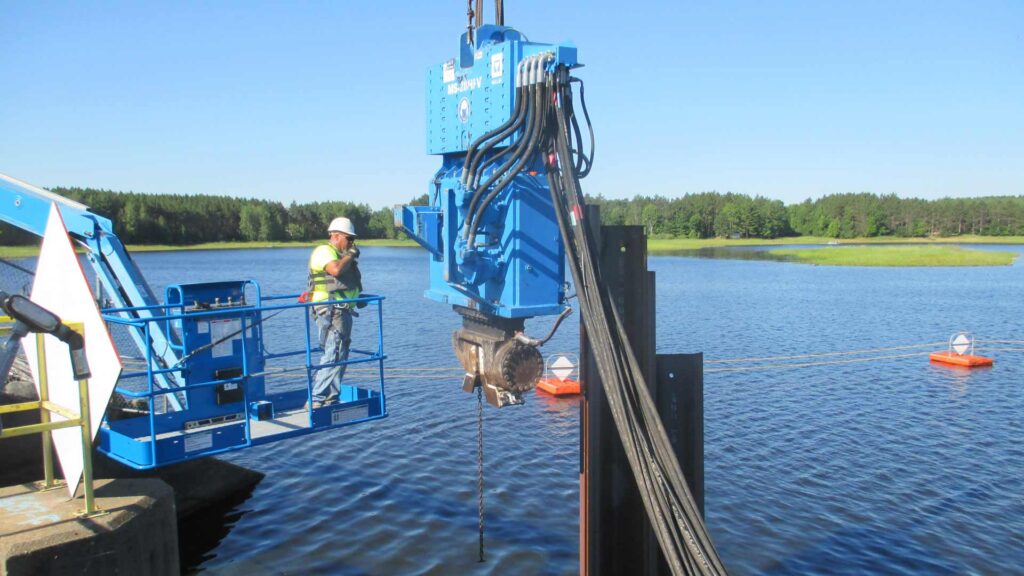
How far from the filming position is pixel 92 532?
18.9ft

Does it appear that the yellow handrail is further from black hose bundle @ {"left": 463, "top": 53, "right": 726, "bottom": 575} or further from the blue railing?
black hose bundle @ {"left": 463, "top": 53, "right": 726, "bottom": 575}

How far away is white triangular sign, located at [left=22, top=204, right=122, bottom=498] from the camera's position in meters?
5.93

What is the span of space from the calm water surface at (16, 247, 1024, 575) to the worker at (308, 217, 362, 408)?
3.72 m

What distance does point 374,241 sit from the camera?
148500mm

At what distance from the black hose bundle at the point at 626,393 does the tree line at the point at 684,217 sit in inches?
4727

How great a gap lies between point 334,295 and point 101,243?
3.76 meters

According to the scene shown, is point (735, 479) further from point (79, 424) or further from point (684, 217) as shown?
point (684, 217)

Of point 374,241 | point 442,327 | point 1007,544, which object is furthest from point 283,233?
point 1007,544

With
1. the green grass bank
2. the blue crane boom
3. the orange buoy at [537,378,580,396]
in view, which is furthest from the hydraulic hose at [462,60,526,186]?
the green grass bank

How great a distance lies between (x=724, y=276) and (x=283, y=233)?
312ft

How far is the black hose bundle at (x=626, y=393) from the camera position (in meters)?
5.44

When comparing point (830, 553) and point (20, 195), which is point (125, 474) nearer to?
point (20, 195)

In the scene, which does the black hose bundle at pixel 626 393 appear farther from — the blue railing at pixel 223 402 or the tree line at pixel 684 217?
the tree line at pixel 684 217

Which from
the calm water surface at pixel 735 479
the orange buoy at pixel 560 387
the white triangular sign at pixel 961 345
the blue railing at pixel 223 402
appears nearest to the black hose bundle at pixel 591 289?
the blue railing at pixel 223 402
